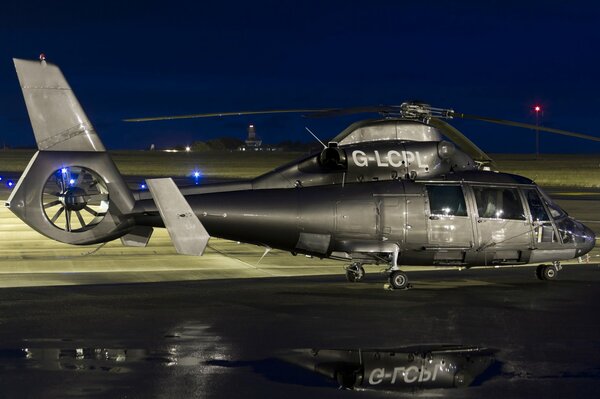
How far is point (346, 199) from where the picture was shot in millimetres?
17516

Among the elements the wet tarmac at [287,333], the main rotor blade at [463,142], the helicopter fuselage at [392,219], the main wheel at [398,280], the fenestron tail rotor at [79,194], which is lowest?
the wet tarmac at [287,333]

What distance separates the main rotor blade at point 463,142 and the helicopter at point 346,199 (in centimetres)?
67

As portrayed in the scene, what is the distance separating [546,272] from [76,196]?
855 cm

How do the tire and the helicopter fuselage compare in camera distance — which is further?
the tire

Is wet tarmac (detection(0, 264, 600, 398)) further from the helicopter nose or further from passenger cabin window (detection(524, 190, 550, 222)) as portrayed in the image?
passenger cabin window (detection(524, 190, 550, 222))

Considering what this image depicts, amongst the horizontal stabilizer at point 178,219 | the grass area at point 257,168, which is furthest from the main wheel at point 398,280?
the grass area at point 257,168

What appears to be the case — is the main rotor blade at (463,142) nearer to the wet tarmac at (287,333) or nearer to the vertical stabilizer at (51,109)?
the wet tarmac at (287,333)

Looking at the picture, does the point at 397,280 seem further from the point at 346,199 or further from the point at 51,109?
the point at 51,109

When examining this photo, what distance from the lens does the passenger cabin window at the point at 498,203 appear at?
58.7ft

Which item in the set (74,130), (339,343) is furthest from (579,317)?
(74,130)

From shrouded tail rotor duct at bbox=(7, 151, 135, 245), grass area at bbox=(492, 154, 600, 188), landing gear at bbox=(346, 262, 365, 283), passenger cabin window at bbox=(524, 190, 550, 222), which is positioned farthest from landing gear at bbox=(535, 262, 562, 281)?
grass area at bbox=(492, 154, 600, 188)

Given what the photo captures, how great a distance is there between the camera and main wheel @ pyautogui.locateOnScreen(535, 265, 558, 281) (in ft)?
61.5

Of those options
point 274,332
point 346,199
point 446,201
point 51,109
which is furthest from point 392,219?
point 51,109

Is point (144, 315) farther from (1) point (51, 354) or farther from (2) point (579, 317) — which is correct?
(2) point (579, 317)
